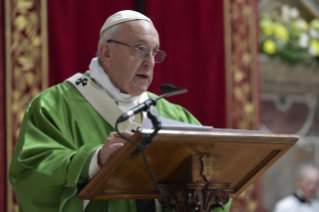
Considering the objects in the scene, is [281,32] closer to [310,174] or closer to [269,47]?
[269,47]

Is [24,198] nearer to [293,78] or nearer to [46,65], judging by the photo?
[46,65]

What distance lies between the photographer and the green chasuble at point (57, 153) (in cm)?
204

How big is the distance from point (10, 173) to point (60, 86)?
61cm

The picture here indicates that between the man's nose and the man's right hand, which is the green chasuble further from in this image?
the man's nose

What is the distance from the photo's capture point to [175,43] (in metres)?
4.58

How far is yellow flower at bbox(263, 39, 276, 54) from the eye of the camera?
5.52m

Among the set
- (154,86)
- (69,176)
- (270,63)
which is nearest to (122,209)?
(69,176)

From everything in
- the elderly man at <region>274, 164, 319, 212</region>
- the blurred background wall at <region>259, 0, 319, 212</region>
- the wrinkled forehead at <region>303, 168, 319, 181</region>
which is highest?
the blurred background wall at <region>259, 0, 319, 212</region>

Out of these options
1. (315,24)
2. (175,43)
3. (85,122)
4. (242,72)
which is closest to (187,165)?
(85,122)

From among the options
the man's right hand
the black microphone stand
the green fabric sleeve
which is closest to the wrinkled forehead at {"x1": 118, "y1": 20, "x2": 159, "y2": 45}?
the green fabric sleeve

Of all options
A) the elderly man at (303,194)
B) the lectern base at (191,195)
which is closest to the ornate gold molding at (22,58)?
the lectern base at (191,195)

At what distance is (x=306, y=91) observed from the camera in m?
6.00

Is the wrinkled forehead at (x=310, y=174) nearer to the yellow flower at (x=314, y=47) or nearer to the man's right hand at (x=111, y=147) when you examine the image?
the yellow flower at (x=314, y=47)

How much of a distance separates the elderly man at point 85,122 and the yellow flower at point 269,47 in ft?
9.31
